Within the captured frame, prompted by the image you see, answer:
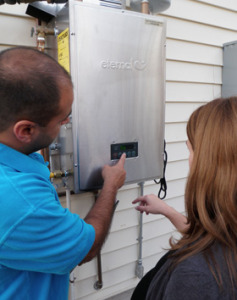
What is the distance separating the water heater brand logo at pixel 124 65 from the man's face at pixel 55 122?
46cm

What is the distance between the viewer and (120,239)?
1885 millimetres

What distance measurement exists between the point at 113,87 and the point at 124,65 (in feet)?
0.41

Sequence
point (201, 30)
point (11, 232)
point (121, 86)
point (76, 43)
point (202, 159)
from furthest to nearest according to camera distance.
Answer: point (201, 30) < point (121, 86) < point (76, 43) < point (202, 159) < point (11, 232)

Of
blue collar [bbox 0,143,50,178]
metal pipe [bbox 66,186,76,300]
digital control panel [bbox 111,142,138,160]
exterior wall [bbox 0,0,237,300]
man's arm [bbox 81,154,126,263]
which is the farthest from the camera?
exterior wall [bbox 0,0,237,300]

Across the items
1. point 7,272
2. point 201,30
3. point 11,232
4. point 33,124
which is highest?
point 201,30

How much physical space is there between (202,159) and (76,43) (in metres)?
0.76

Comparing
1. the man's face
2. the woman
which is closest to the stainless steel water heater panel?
the man's face

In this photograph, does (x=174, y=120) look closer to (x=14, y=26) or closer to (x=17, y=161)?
(x=14, y=26)

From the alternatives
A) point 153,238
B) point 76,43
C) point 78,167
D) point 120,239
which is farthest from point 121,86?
point 153,238

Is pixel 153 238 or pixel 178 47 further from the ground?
pixel 178 47

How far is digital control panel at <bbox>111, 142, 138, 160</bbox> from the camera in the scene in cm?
129

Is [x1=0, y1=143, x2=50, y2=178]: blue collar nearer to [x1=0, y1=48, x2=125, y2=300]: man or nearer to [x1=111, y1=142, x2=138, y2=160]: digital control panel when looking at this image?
[x1=0, y1=48, x2=125, y2=300]: man

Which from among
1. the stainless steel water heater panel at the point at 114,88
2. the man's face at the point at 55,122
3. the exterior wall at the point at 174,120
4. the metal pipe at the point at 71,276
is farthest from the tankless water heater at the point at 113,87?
the exterior wall at the point at 174,120

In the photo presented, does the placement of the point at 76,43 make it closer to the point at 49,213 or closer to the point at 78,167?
the point at 78,167
